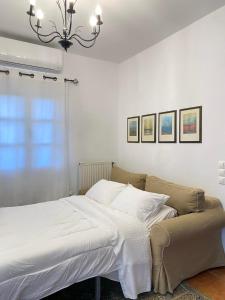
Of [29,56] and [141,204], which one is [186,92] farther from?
[29,56]

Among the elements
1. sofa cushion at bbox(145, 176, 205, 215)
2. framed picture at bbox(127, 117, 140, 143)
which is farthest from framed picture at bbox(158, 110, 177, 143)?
sofa cushion at bbox(145, 176, 205, 215)

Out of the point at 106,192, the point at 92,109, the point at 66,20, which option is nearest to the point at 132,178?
the point at 106,192

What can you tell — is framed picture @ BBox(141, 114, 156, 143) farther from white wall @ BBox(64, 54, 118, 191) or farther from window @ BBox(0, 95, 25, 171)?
window @ BBox(0, 95, 25, 171)

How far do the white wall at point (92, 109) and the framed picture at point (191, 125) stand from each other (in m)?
1.46

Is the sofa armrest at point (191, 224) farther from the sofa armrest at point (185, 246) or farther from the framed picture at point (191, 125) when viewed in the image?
the framed picture at point (191, 125)

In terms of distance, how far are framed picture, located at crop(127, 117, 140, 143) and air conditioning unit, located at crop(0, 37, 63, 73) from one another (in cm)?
134

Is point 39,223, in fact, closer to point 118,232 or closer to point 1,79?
point 118,232

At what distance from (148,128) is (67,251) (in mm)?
2156

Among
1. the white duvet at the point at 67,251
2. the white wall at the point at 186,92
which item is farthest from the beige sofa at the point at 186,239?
the white wall at the point at 186,92

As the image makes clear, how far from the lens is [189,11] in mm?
2408

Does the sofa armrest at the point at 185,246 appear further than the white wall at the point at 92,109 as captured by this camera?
No

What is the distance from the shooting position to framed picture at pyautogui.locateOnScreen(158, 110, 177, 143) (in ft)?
9.65

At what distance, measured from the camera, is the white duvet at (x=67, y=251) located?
154 cm

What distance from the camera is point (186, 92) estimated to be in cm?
278
